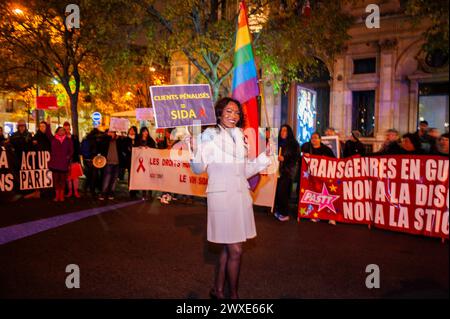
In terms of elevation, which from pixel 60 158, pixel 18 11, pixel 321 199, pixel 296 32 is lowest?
pixel 321 199

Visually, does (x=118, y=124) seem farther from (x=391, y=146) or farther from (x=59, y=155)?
(x=391, y=146)

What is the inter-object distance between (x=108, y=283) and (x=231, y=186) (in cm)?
191

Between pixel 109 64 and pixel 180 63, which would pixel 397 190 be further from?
pixel 180 63

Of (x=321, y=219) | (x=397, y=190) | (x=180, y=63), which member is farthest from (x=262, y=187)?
(x=180, y=63)

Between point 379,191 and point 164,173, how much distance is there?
5.34 m

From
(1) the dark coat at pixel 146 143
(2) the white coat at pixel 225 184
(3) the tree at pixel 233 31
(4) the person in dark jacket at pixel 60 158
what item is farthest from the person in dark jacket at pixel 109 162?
(2) the white coat at pixel 225 184

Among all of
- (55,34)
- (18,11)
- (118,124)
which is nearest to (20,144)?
(118,124)

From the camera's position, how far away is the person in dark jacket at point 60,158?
34.7 feet

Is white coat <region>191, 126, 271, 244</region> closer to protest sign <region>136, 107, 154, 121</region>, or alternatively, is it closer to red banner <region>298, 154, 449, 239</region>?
red banner <region>298, 154, 449, 239</region>

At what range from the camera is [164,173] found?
10.6 meters

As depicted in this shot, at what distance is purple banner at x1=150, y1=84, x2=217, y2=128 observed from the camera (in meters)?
7.21

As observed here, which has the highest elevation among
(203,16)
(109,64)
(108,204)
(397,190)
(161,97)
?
(203,16)

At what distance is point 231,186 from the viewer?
386 cm

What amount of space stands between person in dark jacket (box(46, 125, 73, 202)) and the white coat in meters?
7.65
